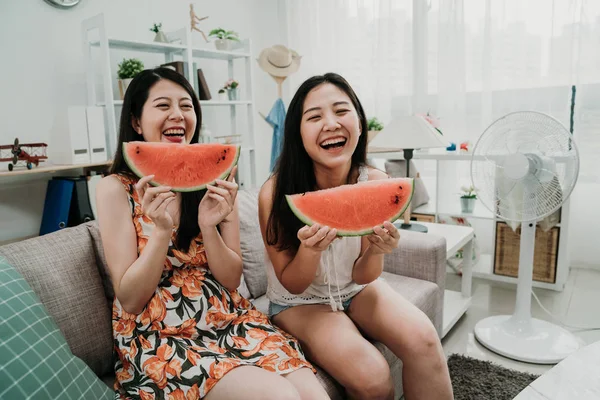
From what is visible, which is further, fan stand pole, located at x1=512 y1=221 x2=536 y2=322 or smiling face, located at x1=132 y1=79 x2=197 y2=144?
fan stand pole, located at x1=512 y1=221 x2=536 y2=322

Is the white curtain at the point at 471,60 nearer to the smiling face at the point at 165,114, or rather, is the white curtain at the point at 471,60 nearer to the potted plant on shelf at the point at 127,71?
the potted plant on shelf at the point at 127,71

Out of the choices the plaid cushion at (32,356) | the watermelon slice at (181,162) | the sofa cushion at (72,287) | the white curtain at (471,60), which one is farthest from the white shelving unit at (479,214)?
the plaid cushion at (32,356)

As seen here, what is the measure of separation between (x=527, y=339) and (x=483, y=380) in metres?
0.50

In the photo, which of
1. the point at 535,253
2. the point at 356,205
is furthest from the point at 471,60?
the point at 356,205

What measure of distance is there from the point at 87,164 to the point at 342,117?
7.65ft

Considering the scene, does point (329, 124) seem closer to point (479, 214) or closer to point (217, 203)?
point (217, 203)

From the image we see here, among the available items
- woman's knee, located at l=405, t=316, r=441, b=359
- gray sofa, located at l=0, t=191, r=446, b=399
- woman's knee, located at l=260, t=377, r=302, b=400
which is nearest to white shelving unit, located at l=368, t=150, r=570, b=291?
gray sofa, located at l=0, t=191, r=446, b=399

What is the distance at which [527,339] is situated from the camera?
241cm

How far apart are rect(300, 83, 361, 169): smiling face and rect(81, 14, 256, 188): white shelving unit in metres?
2.32

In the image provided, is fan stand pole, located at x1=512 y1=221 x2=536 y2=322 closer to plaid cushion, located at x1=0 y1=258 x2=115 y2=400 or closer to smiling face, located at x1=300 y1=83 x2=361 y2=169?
smiling face, located at x1=300 y1=83 x2=361 y2=169

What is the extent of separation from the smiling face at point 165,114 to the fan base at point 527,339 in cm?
199

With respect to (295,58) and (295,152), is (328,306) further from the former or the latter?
(295,58)

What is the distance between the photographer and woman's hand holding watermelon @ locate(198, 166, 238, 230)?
1.34m

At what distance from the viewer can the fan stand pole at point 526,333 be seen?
231 centimetres
